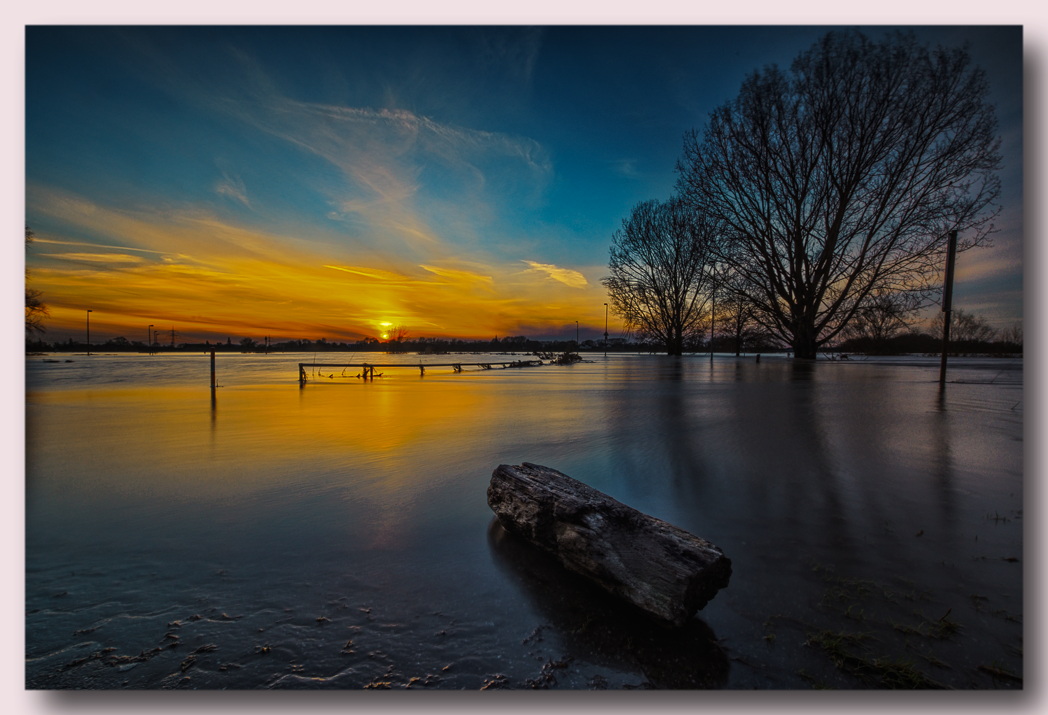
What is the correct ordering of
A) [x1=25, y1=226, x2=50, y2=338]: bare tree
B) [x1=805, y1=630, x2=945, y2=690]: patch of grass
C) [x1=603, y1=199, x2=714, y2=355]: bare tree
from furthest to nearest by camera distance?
[x1=603, y1=199, x2=714, y2=355]: bare tree, [x1=25, y1=226, x2=50, y2=338]: bare tree, [x1=805, y1=630, x2=945, y2=690]: patch of grass

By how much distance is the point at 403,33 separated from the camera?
322cm

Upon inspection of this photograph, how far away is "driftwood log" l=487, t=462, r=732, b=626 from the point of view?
171 centimetres

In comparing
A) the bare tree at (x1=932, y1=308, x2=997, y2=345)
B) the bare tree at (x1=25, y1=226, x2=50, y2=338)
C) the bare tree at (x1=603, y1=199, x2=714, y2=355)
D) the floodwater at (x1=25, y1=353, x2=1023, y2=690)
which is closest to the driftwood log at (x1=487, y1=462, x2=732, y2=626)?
the floodwater at (x1=25, y1=353, x2=1023, y2=690)

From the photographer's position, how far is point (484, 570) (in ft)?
7.52

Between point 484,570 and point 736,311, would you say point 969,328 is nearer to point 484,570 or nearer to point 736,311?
point 484,570

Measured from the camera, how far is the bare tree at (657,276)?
38875 millimetres

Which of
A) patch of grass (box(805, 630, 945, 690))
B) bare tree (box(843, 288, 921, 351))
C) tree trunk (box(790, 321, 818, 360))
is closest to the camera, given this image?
patch of grass (box(805, 630, 945, 690))

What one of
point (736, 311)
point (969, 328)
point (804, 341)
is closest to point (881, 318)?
point (804, 341)

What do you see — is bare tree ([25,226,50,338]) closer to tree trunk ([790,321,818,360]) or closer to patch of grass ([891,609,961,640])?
patch of grass ([891,609,961,640])

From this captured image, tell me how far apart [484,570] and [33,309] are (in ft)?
12.4

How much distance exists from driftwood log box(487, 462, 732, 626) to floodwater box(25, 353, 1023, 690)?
0.52 feet

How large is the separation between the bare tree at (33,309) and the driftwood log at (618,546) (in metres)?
3.49

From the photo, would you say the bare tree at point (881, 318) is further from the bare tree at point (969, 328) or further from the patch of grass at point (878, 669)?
the patch of grass at point (878, 669)

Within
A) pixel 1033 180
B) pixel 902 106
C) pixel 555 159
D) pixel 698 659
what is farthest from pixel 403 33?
pixel 902 106
